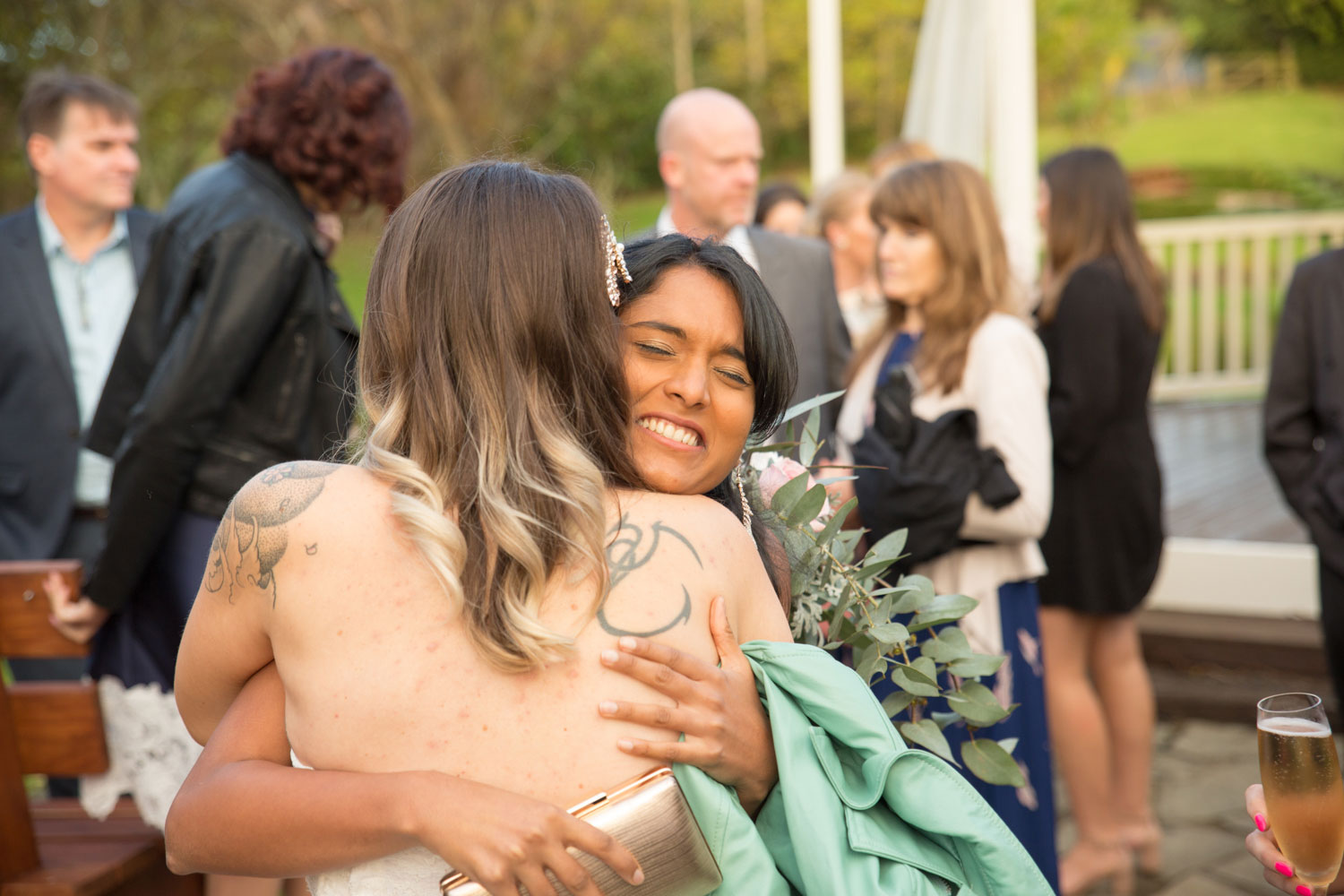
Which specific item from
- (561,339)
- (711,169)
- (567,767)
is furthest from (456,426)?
(711,169)

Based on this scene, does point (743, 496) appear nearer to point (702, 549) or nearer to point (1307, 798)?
point (702, 549)

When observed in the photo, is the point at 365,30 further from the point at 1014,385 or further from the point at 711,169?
the point at 1014,385

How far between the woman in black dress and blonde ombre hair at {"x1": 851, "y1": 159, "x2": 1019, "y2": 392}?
24.1 inches

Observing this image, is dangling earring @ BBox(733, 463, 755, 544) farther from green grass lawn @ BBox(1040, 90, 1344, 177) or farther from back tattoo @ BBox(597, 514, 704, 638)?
green grass lawn @ BBox(1040, 90, 1344, 177)

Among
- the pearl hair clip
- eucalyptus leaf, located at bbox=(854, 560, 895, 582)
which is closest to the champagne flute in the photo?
eucalyptus leaf, located at bbox=(854, 560, 895, 582)

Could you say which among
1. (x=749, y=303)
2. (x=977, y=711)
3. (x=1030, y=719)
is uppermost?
(x=749, y=303)

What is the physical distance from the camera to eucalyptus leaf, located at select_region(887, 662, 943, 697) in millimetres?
1834

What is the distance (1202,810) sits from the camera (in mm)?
4445

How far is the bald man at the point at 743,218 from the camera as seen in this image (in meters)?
A: 3.93

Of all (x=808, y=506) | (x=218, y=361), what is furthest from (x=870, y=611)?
(x=218, y=361)

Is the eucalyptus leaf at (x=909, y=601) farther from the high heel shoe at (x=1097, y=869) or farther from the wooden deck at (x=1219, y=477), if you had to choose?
the wooden deck at (x=1219, y=477)

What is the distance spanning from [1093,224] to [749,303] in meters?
2.85

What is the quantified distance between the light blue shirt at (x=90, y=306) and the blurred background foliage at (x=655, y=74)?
431 cm

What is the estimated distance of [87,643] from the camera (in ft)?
9.07
